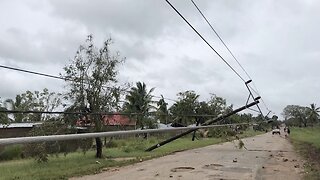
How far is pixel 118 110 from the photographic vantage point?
24547 mm

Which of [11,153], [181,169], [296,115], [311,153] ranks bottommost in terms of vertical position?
→ [181,169]

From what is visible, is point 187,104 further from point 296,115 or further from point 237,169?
point 296,115

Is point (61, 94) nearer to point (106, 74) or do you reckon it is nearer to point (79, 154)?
point (106, 74)

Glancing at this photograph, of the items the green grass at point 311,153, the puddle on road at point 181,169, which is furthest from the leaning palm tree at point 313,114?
the puddle on road at point 181,169

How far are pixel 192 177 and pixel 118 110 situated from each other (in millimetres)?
10250

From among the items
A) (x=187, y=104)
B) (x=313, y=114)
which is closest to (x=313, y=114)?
(x=313, y=114)

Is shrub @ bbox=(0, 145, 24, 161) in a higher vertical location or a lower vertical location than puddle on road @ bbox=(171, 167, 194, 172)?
higher

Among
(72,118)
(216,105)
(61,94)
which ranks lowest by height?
(72,118)

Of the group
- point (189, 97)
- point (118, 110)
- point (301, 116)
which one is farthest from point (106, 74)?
point (301, 116)

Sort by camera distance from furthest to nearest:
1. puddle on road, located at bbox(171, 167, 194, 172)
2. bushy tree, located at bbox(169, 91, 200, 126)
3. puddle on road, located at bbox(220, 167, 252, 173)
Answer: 1. bushy tree, located at bbox(169, 91, 200, 126)
2. puddle on road, located at bbox(171, 167, 194, 172)
3. puddle on road, located at bbox(220, 167, 252, 173)

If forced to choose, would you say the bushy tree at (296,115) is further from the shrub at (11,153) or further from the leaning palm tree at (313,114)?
the shrub at (11,153)

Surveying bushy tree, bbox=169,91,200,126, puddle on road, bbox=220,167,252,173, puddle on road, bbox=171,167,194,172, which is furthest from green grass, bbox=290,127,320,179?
bushy tree, bbox=169,91,200,126

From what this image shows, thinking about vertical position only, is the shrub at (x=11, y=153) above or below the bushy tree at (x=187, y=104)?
below

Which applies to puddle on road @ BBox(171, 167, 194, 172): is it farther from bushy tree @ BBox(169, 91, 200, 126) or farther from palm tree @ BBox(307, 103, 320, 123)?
palm tree @ BBox(307, 103, 320, 123)
